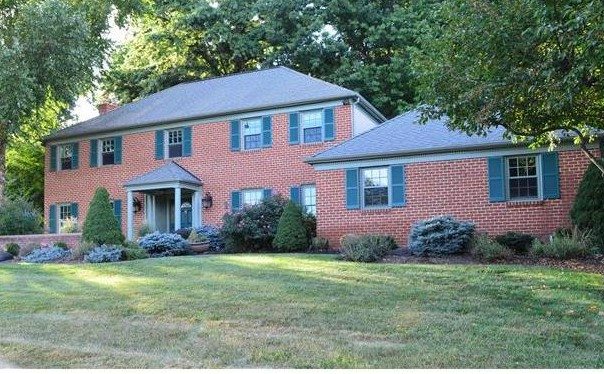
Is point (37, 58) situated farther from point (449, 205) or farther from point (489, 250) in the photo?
point (489, 250)

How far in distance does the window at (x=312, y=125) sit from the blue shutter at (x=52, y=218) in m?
12.0

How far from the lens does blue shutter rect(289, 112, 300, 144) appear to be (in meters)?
23.2

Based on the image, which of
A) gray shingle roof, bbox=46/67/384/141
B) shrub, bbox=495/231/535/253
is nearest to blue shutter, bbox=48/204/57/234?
gray shingle roof, bbox=46/67/384/141

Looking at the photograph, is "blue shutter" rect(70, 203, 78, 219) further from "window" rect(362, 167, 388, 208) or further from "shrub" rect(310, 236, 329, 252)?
"window" rect(362, 167, 388, 208)

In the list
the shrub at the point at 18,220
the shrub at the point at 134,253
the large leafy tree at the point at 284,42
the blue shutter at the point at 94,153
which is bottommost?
the shrub at the point at 134,253

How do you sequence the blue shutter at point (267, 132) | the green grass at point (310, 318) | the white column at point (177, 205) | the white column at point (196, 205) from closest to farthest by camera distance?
the green grass at point (310, 318)
the white column at point (177, 205)
the blue shutter at point (267, 132)
the white column at point (196, 205)

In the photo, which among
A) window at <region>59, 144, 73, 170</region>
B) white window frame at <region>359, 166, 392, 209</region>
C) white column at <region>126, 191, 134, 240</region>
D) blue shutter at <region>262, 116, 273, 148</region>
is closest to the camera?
white window frame at <region>359, 166, 392, 209</region>

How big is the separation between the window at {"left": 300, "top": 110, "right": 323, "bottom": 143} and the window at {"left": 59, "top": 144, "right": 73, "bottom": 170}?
36.1 ft

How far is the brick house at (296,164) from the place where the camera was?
17.6 metres

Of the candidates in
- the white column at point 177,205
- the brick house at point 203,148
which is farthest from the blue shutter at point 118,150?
the white column at point 177,205

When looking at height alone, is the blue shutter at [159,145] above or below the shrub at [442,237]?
above

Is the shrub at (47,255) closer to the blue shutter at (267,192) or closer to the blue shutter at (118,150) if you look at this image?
the blue shutter at (267,192)

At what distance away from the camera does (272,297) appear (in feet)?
32.0

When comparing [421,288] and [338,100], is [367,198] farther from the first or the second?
[421,288]
